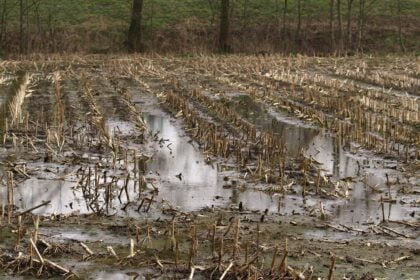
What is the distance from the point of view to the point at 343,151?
974 cm

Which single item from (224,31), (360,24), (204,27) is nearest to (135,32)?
(224,31)

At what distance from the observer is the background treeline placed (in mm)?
33750

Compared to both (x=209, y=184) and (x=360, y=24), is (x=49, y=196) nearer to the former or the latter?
(x=209, y=184)

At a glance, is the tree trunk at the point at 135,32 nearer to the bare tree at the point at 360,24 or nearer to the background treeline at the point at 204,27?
the background treeline at the point at 204,27

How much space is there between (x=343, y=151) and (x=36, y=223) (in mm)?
5417

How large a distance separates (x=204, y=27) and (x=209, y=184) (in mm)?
30270

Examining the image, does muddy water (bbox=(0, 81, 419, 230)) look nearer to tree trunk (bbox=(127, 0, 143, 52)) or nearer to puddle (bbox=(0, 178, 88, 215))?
puddle (bbox=(0, 178, 88, 215))

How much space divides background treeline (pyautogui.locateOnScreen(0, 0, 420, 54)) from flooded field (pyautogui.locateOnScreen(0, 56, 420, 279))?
18.0 metres

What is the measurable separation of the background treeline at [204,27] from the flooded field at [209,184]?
59.1 ft

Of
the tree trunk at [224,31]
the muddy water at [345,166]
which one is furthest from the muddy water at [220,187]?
the tree trunk at [224,31]

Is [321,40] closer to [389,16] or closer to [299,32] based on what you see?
[299,32]

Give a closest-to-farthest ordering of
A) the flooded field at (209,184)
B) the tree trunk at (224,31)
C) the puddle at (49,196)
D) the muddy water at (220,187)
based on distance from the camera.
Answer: the flooded field at (209,184), the puddle at (49,196), the muddy water at (220,187), the tree trunk at (224,31)

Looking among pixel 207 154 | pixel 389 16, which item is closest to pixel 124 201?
pixel 207 154

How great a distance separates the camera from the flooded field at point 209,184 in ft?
17.5
